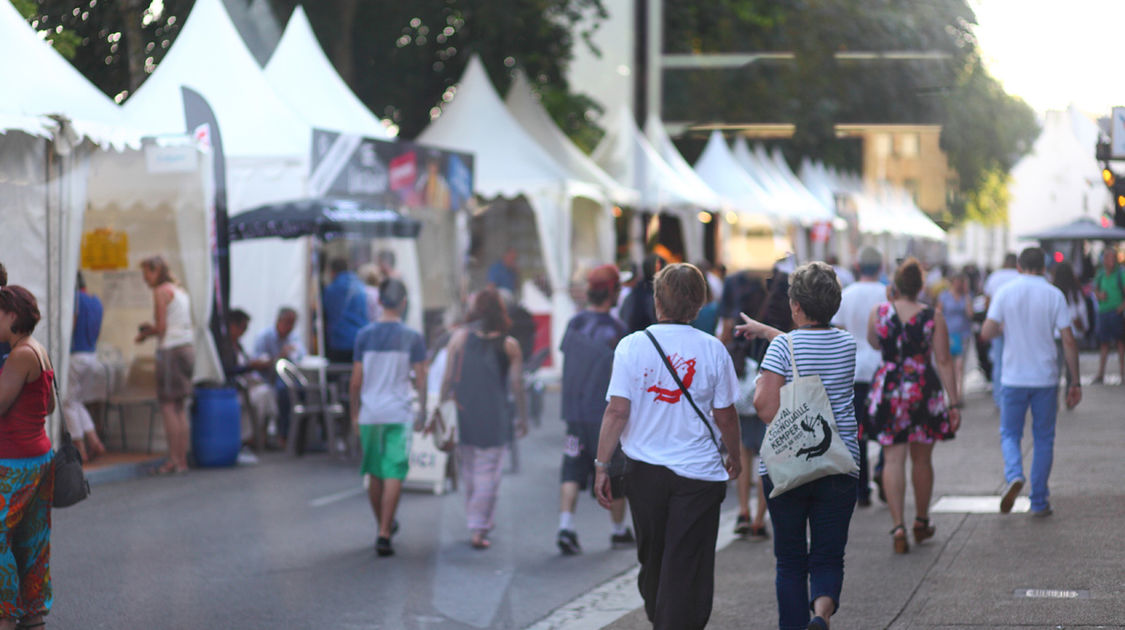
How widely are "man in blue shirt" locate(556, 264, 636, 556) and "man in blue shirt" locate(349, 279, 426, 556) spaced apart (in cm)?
98

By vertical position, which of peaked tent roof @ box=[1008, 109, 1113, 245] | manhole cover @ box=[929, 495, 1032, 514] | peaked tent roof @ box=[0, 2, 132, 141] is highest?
peaked tent roof @ box=[0, 2, 132, 141]

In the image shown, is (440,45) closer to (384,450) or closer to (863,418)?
(384,450)

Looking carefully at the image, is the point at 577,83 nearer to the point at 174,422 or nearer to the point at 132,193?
the point at 132,193

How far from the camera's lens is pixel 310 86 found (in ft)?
60.4

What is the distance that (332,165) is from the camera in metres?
16.7

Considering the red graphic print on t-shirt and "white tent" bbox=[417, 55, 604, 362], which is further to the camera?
"white tent" bbox=[417, 55, 604, 362]

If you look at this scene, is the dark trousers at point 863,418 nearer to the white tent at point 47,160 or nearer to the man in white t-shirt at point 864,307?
the man in white t-shirt at point 864,307

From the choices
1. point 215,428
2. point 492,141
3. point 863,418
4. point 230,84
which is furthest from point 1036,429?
point 492,141

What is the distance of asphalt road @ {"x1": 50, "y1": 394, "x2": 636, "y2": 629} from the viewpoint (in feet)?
24.5

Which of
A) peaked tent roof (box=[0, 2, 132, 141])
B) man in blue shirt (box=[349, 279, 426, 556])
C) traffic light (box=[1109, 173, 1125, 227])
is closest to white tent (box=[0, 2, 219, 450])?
peaked tent roof (box=[0, 2, 132, 141])

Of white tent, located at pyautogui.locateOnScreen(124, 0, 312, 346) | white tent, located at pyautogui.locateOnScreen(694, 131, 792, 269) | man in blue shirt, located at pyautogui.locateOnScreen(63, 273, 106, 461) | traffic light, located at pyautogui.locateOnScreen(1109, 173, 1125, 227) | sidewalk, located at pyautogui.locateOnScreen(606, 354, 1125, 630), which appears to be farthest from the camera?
white tent, located at pyautogui.locateOnScreen(694, 131, 792, 269)

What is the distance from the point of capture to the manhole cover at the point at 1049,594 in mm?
7004

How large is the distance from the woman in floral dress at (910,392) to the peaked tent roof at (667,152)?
1913 cm

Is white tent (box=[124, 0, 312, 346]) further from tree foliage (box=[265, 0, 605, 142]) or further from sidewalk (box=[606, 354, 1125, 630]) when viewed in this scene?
sidewalk (box=[606, 354, 1125, 630])
